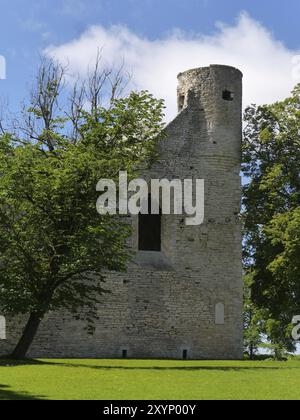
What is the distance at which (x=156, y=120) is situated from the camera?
Answer: 838 inches

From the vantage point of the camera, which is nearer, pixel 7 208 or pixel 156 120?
pixel 7 208

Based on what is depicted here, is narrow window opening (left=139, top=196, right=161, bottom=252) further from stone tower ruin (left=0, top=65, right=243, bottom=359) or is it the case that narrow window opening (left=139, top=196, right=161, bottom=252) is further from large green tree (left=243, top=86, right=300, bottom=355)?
large green tree (left=243, top=86, right=300, bottom=355)

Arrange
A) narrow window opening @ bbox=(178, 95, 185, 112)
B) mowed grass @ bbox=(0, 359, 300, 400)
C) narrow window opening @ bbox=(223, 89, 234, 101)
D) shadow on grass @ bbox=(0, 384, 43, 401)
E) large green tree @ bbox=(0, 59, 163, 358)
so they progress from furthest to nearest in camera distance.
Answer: narrow window opening @ bbox=(178, 95, 185, 112)
narrow window opening @ bbox=(223, 89, 234, 101)
large green tree @ bbox=(0, 59, 163, 358)
mowed grass @ bbox=(0, 359, 300, 400)
shadow on grass @ bbox=(0, 384, 43, 401)

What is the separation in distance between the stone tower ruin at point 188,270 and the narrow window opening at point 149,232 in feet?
0.13

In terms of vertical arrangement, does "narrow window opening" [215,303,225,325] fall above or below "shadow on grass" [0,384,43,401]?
above

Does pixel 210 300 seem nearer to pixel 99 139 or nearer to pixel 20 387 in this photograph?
pixel 99 139

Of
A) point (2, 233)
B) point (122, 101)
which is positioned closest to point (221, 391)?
point (2, 233)

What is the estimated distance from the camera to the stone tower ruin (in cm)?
2392

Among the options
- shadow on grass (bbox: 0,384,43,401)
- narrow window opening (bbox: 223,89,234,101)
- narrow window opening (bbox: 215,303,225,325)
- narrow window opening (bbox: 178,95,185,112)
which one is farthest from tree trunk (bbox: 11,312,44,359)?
narrow window opening (bbox: 223,89,234,101)

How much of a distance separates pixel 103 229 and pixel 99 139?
2.86 meters

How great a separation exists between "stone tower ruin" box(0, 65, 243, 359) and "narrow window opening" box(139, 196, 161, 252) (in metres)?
0.04

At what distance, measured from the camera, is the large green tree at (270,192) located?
86.5 ft

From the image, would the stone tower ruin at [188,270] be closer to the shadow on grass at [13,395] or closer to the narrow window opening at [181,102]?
the narrow window opening at [181,102]

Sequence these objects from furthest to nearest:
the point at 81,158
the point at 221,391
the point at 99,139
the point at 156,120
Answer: the point at 156,120, the point at 99,139, the point at 81,158, the point at 221,391
